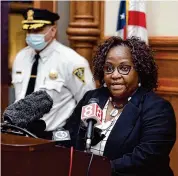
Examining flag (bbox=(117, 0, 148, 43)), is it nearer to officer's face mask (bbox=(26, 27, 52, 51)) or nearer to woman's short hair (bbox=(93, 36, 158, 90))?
officer's face mask (bbox=(26, 27, 52, 51))

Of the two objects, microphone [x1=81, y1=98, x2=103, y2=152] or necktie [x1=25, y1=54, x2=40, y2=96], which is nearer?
microphone [x1=81, y1=98, x2=103, y2=152]

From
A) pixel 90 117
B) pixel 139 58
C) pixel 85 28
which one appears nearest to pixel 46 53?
pixel 85 28

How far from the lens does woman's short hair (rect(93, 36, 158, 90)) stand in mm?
2348

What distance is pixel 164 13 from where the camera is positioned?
140 inches

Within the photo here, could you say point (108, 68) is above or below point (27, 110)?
above

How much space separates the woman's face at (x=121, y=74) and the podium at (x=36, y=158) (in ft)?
1.76

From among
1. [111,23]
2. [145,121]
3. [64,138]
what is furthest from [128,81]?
[111,23]

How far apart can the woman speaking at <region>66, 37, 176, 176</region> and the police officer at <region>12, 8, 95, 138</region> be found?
3.60 feet

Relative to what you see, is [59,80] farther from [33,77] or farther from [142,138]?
[142,138]

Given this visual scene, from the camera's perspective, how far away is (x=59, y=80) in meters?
3.60

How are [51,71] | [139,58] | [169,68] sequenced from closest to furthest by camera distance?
[139,58] < [169,68] < [51,71]

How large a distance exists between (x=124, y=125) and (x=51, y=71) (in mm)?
1492

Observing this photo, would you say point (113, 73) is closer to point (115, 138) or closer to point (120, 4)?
point (115, 138)

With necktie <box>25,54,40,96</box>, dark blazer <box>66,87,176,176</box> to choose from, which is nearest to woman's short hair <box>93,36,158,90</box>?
dark blazer <box>66,87,176,176</box>
